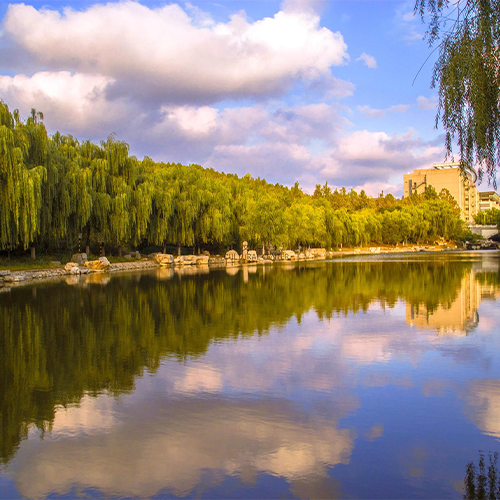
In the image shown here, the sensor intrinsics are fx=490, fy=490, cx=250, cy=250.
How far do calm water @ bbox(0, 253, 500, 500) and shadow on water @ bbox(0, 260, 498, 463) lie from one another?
51 mm

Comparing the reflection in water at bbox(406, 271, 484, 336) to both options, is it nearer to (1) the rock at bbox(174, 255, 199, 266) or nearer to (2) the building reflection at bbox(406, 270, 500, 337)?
(2) the building reflection at bbox(406, 270, 500, 337)

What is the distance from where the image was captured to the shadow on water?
7.05 meters

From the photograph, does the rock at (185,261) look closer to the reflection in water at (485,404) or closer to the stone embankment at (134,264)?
the stone embankment at (134,264)

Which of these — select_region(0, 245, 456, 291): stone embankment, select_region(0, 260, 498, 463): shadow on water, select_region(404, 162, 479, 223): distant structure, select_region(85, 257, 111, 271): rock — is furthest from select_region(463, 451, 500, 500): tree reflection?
select_region(404, 162, 479, 223): distant structure

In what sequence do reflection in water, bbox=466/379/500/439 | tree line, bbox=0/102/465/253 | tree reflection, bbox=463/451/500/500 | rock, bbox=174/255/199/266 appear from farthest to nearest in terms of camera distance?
rock, bbox=174/255/199/266 → tree line, bbox=0/102/465/253 → reflection in water, bbox=466/379/500/439 → tree reflection, bbox=463/451/500/500

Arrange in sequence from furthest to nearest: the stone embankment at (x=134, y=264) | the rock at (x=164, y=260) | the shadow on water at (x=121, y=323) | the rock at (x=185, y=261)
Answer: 1. the rock at (x=185, y=261)
2. the rock at (x=164, y=260)
3. the stone embankment at (x=134, y=264)
4. the shadow on water at (x=121, y=323)

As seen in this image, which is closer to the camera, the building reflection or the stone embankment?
the building reflection

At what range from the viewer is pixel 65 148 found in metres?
34.3

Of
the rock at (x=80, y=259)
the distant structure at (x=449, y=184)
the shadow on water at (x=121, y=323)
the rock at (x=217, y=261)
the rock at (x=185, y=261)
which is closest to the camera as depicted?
the shadow on water at (x=121, y=323)

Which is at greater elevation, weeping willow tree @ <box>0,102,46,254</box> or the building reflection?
weeping willow tree @ <box>0,102,46,254</box>

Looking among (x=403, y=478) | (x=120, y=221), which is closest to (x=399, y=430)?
(x=403, y=478)

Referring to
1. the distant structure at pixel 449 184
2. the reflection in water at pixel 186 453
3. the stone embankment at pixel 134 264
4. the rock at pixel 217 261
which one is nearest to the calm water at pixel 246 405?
the reflection in water at pixel 186 453

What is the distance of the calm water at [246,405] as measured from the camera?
14.5ft

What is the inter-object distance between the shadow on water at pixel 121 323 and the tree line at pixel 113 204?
19.4 feet
